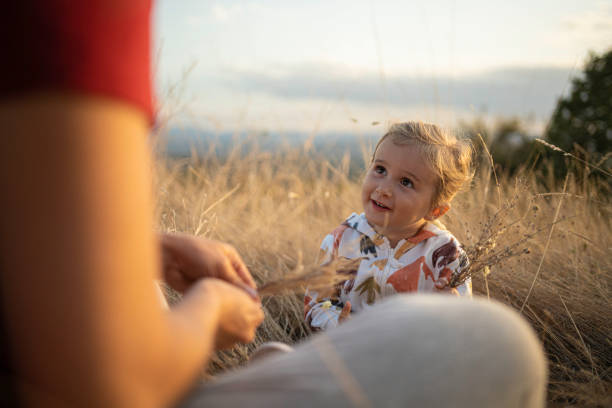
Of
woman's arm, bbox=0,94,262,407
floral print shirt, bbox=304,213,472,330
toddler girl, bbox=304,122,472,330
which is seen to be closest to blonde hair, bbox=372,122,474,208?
toddler girl, bbox=304,122,472,330

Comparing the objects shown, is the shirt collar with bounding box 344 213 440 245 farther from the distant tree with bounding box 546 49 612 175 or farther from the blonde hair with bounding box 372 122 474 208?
the distant tree with bounding box 546 49 612 175

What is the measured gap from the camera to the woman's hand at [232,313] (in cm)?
80

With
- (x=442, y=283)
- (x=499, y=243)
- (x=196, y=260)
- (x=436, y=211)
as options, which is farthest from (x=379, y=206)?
(x=196, y=260)

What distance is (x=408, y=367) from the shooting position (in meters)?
0.67

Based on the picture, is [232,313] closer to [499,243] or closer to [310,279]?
[310,279]

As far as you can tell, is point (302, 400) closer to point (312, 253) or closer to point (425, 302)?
point (425, 302)

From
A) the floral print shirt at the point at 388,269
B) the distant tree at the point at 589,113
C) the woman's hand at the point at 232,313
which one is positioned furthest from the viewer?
the distant tree at the point at 589,113

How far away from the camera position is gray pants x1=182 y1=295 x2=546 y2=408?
646mm

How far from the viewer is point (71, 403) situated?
51cm

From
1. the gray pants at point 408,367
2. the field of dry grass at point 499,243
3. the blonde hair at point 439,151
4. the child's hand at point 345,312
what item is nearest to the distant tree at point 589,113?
the field of dry grass at point 499,243

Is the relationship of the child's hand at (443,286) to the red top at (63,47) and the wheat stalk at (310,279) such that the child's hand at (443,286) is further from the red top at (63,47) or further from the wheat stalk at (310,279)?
the red top at (63,47)

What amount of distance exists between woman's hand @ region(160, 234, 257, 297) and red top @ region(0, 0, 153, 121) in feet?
2.00

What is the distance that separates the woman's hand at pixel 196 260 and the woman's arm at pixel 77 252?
51cm

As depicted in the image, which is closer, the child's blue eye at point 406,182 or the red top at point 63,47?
the red top at point 63,47
